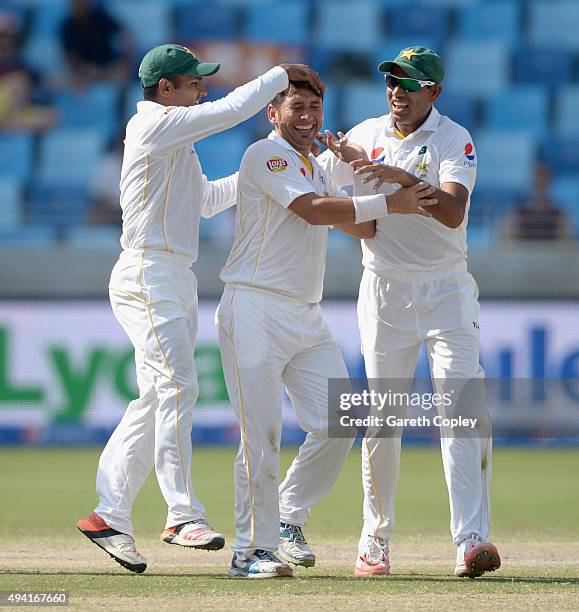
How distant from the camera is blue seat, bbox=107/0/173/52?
702 inches

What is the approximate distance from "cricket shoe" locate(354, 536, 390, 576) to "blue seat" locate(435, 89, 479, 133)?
11256 mm

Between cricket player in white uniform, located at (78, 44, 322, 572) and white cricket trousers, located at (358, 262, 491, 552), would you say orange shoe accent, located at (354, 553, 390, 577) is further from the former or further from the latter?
cricket player in white uniform, located at (78, 44, 322, 572)

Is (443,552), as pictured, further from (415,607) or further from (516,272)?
(516,272)

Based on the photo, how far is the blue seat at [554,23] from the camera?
60.1 ft

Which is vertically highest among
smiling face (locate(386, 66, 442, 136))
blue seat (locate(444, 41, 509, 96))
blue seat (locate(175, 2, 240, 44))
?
blue seat (locate(175, 2, 240, 44))

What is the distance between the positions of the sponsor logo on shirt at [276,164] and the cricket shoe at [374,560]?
5.08 feet

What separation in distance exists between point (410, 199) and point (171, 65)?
1151 millimetres

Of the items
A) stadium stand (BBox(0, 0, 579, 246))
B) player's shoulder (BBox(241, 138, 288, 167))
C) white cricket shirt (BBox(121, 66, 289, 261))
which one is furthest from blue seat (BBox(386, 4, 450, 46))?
player's shoulder (BBox(241, 138, 288, 167))

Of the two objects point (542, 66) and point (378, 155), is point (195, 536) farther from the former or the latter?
point (542, 66)

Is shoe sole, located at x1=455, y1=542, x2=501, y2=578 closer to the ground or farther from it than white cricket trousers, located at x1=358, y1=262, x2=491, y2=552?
closer to the ground

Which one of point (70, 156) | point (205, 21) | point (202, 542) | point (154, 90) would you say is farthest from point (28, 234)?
point (202, 542)

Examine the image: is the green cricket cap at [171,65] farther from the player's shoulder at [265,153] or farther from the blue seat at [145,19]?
the blue seat at [145,19]

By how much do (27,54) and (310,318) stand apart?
12.6 m

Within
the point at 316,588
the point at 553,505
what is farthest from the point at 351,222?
the point at 553,505
